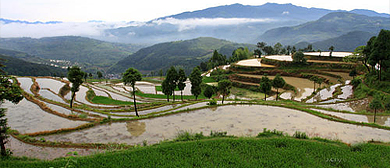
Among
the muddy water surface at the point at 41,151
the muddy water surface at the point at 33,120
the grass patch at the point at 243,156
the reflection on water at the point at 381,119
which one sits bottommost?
the muddy water surface at the point at 41,151

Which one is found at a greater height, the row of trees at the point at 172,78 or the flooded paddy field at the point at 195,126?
the row of trees at the point at 172,78

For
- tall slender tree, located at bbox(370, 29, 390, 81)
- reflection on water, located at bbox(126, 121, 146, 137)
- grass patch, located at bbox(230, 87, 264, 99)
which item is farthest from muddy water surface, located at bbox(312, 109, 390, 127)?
grass patch, located at bbox(230, 87, 264, 99)

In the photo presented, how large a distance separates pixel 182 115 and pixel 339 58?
2256 inches

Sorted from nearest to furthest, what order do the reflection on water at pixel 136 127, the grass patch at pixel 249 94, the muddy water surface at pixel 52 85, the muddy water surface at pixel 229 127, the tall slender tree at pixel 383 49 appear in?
the muddy water surface at pixel 229 127 → the reflection on water at pixel 136 127 → the tall slender tree at pixel 383 49 → the grass patch at pixel 249 94 → the muddy water surface at pixel 52 85

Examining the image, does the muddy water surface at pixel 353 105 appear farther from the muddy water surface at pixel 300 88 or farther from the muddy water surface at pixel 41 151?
the muddy water surface at pixel 41 151

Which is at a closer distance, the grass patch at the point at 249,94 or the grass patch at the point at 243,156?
the grass patch at the point at 243,156

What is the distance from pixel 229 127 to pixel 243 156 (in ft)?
19.5

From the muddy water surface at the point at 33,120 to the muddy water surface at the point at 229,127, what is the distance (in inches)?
111

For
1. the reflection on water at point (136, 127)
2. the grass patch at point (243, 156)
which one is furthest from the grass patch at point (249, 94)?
the grass patch at point (243, 156)

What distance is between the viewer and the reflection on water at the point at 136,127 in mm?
15604

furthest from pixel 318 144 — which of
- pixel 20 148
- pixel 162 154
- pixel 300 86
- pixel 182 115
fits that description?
pixel 300 86

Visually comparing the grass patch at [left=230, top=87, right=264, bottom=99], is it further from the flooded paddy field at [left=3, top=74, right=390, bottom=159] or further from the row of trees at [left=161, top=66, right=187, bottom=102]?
the flooded paddy field at [left=3, top=74, right=390, bottom=159]

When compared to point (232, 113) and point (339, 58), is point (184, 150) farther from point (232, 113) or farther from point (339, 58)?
point (339, 58)

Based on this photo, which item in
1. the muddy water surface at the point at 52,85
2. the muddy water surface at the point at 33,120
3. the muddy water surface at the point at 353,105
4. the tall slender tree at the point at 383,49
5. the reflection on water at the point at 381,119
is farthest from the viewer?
the muddy water surface at the point at 52,85
